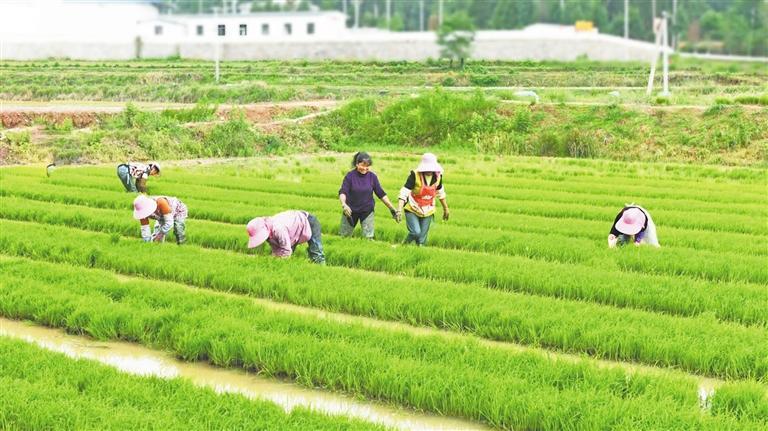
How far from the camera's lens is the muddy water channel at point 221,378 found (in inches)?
212

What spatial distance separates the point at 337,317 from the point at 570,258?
3222 mm

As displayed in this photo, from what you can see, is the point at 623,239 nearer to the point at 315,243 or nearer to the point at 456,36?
the point at 315,243

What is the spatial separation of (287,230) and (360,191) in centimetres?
147

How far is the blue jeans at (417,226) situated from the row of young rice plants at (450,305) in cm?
147

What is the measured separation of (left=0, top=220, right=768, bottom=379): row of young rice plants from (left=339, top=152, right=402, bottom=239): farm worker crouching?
1.18m

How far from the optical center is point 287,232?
8945mm

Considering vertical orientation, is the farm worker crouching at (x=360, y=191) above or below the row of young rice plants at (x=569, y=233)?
above

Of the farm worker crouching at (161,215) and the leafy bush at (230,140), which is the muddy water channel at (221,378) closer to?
the farm worker crouching at (161,215)

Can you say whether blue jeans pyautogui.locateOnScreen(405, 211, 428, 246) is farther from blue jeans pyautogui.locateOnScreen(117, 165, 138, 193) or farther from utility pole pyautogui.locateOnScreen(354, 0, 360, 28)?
utility pole pyautogui.locateOnScreen(354, 0, 360, 28)

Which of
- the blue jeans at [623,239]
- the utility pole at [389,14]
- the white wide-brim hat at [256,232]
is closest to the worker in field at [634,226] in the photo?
the blue jeans at [623,239]

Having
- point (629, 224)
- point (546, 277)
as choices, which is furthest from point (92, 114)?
point (546, 277)

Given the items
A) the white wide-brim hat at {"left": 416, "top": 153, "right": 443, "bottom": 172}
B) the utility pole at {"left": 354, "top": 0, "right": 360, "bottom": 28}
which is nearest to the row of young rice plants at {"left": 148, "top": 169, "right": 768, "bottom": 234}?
the white wide-brim hat at {"left": 416, "top": 153, "right": 443, "bottom": 172}

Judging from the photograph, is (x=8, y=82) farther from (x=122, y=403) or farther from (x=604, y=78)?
(x=122, y=403)

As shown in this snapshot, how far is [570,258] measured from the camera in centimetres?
989
